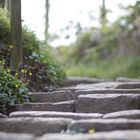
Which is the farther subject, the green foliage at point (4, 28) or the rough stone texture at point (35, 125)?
the green foliage at point (4, 28)

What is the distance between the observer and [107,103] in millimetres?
3729

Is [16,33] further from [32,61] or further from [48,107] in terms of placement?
[48,107]

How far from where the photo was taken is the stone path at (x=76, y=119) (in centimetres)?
236

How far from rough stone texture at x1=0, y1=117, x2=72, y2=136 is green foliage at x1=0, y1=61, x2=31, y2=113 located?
2.49 feet

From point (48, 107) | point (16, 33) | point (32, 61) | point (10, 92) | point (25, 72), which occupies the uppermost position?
point (16, 33)

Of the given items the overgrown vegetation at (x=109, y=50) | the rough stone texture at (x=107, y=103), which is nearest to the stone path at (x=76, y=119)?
the rough stone texture at (x=107, y=103)

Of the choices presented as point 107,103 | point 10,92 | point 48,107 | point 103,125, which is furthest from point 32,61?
point 103,125

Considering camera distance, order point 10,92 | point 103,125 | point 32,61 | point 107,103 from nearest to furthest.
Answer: point 103,125 < point 107,103 < point 10,92 < point 32,61

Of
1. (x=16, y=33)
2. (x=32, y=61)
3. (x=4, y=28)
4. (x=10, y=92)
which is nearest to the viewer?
(x=10, y=92)

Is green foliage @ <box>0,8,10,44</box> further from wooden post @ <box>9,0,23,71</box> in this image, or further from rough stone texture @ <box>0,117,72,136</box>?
rough stone texture @ <box>0,117,72,136</box>

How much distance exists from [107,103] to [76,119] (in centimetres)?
71

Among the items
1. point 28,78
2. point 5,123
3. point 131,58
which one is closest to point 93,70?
point 131,58

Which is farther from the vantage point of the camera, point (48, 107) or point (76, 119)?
point (48, 107)

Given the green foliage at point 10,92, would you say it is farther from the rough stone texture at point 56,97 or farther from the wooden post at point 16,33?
the wooden post at point 16,33
